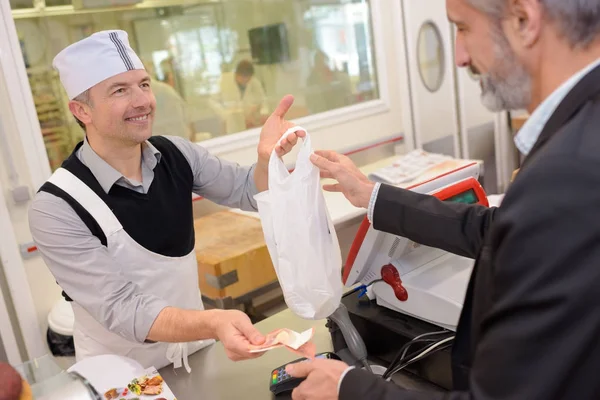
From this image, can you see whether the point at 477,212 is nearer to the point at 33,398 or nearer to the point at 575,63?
the point at 575,63

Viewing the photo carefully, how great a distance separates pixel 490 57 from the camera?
0.79 m

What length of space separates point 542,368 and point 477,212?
24.1 inches

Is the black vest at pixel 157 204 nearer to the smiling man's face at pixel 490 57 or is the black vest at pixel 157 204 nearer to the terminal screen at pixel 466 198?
the terminal screen at pixel 466 198

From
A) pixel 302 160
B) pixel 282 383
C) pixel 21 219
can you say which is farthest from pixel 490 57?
pixel 21 219

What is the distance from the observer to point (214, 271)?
2305 mm

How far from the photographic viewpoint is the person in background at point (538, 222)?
0.62 metres

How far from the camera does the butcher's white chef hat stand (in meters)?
1.40

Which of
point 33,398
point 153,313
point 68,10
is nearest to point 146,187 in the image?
point 153,313

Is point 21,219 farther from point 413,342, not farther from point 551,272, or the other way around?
point 551,272

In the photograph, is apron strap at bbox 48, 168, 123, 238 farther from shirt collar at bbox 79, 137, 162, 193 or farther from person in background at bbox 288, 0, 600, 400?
person in background at bbox 288, 0, 600, 400

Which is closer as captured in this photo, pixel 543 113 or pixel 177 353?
pixel 543 113

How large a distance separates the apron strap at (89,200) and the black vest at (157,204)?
0.03 ft

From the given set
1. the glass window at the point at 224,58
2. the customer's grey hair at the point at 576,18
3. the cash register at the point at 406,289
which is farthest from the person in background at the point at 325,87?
the customer's grey hair at the point at 576,18

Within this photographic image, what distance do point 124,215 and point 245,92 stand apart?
2084mm
